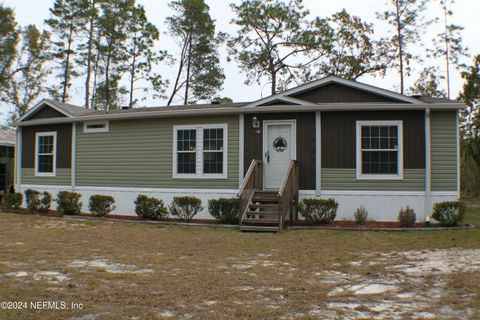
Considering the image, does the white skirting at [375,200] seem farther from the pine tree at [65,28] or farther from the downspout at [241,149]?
the pine tree at [65,28]

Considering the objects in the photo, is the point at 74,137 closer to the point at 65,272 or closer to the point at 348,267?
the point at 65,272

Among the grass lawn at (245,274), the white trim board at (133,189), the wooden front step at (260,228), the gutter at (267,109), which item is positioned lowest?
the grass lawn at (245,274)

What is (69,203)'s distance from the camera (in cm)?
1176

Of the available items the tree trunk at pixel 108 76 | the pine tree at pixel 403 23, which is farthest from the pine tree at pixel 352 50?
the tree trunk at pixel 108 76

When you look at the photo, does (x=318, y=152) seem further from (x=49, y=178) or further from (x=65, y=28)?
(x=65, y=28)

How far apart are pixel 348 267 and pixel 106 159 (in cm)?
920

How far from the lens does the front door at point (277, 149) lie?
10.7m

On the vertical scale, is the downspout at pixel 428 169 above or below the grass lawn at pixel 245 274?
above

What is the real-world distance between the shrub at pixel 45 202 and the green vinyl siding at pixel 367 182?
8393mm

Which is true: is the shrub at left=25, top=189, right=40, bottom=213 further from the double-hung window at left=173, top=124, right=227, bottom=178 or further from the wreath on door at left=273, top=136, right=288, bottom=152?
the wreath on door at left=273, top=136, right=288, bottom=152

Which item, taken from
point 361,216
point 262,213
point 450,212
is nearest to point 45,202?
point 262,213

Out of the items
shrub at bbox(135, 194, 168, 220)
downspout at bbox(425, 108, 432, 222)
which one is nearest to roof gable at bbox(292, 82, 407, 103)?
downspout at bbox(425, 108, 432, 222)

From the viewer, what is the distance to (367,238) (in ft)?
26.3

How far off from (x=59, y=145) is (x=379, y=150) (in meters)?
10.1
